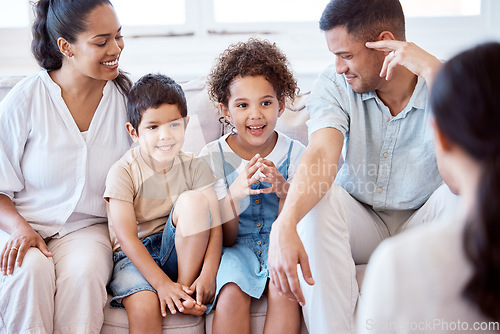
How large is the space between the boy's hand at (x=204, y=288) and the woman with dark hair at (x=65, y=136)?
27 centimetres

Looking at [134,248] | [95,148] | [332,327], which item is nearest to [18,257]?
[134,248]

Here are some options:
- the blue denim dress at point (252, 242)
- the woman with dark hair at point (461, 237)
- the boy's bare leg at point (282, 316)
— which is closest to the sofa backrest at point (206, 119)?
the blue denim dress at point (252, 242)

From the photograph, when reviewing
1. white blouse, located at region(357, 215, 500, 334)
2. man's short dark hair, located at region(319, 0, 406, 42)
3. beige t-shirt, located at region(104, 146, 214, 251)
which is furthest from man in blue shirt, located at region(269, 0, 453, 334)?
white blouse, located at region(357, 215, 500, 334)

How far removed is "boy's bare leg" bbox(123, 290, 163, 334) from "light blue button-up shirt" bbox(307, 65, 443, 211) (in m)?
0.69

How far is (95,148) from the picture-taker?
178 centimetres

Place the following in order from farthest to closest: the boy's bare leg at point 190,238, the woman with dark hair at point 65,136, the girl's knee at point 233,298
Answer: the woman with dark hair at point 65,136
the boy's bare leg at point 190,238
the girl's knee at point 233,298

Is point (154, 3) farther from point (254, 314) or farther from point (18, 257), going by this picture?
point (254, 314)

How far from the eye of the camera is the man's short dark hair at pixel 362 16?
1.63 meters

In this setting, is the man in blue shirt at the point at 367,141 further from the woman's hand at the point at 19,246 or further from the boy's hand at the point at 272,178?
the woman's hand at the point at 19,246

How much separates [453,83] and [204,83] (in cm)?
137

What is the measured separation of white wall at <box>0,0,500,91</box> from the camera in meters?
2.64

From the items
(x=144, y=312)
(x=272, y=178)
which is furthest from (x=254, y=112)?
(x=144, y=312)

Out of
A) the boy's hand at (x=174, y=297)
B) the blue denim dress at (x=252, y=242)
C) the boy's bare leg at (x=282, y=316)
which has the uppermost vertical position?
the blue denim dress at (x=252, y=242)

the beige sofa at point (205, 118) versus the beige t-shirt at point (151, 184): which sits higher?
the beige sofa at point (205, 118)
